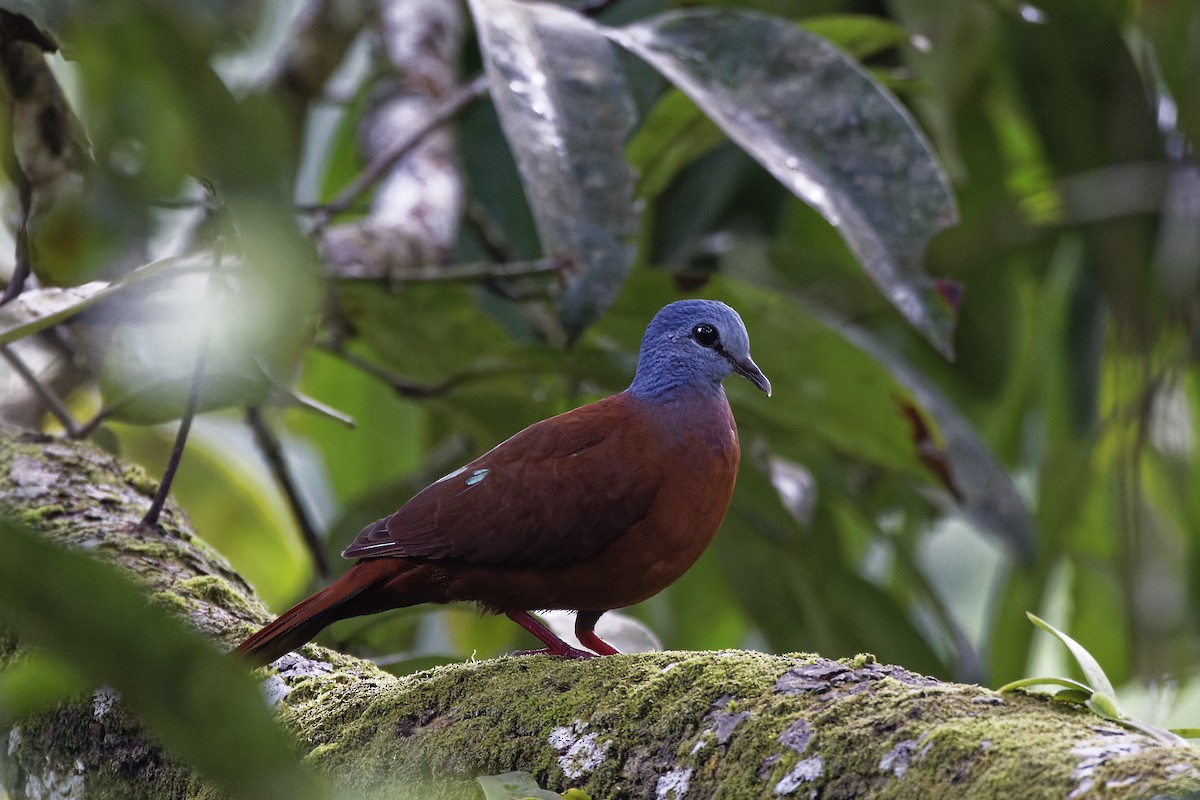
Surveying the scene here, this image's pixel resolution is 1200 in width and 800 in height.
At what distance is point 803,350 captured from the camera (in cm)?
338

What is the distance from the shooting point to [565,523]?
2.44 metres

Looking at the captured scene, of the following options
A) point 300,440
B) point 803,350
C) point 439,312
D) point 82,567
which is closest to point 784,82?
point 803,350

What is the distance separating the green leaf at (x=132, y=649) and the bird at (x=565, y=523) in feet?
5.68

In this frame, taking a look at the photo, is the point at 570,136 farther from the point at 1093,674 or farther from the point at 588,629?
the point at 1093,674

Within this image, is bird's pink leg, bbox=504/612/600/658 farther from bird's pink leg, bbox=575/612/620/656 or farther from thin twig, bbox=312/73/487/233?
thin twig, bbox=312/73/487/233

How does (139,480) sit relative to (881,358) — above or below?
above

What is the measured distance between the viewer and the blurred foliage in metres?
3.41

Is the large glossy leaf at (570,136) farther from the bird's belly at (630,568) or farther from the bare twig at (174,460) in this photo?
the bare twig at (174,460)

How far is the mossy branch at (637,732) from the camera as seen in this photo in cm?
134

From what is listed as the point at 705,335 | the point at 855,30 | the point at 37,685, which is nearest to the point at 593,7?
the point at 855,30

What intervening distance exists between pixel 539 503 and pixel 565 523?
75 mm

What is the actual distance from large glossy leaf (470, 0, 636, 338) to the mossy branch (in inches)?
38.1

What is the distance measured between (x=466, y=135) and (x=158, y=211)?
375 centimetres

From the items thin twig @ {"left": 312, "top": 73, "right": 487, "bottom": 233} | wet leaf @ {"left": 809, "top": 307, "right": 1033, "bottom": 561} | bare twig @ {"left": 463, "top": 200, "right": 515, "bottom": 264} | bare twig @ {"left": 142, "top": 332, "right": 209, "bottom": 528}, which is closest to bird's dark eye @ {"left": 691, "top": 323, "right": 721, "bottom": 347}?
wet leaf @ {"left": 809, "top": 307, "right": 1033, "bottom": 561}
